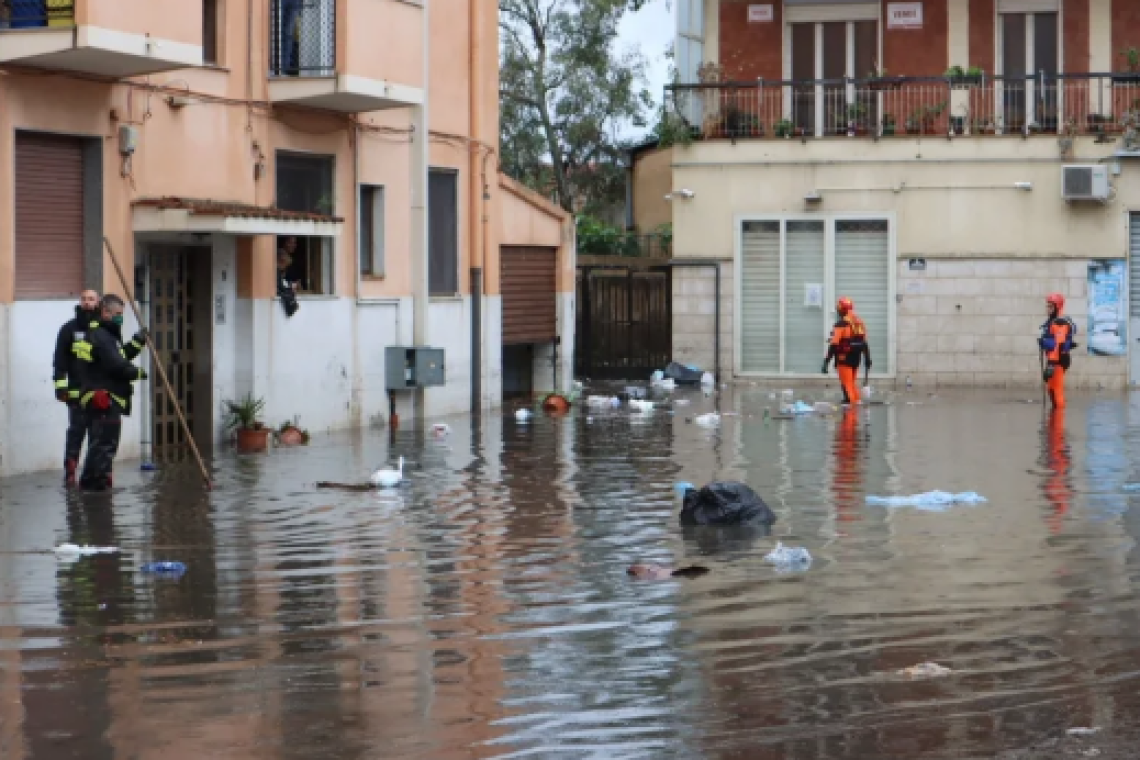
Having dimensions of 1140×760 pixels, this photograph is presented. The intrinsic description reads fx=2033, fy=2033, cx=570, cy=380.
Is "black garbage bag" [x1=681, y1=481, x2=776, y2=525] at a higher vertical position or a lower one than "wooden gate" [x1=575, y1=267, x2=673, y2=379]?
lower

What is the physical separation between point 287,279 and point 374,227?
7.15 feet

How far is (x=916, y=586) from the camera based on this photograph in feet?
37.7

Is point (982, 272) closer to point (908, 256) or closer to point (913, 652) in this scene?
point (908, 256)

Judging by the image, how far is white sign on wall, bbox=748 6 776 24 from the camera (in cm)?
3553

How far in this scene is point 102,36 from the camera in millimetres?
17625

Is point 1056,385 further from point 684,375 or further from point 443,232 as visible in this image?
point 443,232

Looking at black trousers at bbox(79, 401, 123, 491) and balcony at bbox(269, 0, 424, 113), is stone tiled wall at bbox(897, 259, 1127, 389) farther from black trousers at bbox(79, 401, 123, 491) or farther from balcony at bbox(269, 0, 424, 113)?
black trousers at bbox(79, 401, 123, 491)

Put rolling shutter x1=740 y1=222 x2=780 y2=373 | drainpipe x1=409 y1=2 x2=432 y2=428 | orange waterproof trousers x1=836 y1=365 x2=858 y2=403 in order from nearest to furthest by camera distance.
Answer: drainpipe x1=409 y1=2 x2=432 y2=428 < orange waterproof trousers x1=836 y1=365 x2=858 y2=403 < rolling shutter x1=740 y1=222 x2=780 y2=373

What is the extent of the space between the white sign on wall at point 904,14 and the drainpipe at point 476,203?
10319mm

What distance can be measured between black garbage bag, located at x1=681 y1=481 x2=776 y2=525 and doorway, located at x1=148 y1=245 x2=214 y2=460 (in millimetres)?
7843

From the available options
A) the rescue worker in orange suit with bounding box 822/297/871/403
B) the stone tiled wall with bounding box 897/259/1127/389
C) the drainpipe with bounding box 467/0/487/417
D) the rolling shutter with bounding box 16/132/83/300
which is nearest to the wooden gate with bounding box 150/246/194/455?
the rolling shutter with bounding box 16/132/83/300

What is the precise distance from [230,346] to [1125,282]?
17.2 m

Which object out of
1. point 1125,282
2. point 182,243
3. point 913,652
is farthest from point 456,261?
point 913,652

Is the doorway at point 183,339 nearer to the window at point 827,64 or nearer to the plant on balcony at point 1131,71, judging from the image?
the window at point 827,64
